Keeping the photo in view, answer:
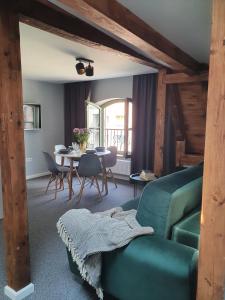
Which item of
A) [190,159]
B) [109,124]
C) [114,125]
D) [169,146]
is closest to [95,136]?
[109,124]

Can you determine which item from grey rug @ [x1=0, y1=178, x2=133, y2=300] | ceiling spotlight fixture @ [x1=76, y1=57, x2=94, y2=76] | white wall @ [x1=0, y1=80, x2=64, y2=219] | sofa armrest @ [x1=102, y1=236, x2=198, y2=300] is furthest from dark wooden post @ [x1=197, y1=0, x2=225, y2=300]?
white wall @ [x1=0, y1=80, x2=64, y2=219]

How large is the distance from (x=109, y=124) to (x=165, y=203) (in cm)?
450

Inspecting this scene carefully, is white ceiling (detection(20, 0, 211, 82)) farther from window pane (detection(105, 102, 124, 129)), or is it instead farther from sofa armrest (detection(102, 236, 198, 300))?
sofa armrest (detection(102, 236, 198, 300))

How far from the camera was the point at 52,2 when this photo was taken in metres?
1.90

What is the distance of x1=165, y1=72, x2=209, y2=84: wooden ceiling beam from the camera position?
11.7 ft

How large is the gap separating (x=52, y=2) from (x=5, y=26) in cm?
45

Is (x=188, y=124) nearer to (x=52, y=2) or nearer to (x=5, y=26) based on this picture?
(x=52, y=2)

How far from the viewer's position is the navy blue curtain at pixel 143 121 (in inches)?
196

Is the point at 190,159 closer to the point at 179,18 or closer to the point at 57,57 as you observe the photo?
the point at 57,57

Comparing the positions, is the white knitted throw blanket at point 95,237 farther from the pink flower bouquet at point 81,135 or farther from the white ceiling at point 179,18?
the pink flower bouquet at point 81,135

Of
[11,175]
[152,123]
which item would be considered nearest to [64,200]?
[152,123]

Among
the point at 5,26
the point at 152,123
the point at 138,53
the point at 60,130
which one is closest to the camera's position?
the point at 5,26

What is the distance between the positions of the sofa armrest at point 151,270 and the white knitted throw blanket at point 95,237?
0.06 meters

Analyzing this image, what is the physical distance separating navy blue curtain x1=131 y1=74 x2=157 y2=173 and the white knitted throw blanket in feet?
10.4
